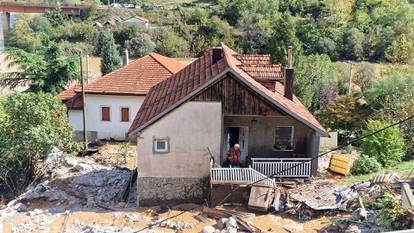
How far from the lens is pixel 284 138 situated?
21.2 meters

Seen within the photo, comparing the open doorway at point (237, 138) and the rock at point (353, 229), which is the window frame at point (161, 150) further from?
the rock at point (353, 229)

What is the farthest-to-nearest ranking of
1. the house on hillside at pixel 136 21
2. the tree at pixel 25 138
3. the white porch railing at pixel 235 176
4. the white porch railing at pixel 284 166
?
1. the house on hillside at pixel 136 21
2. the tree at pixel 25 138
3. the white porch railing at pixel 284 166
4. the white porch railing at pixel 235 176

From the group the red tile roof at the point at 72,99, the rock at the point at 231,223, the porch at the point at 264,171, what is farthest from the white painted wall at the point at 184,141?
the red tile roof at the point at 72,99

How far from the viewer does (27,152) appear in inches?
920

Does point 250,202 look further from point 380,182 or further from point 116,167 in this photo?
point 116,167

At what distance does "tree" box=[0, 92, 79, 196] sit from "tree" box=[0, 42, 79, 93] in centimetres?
1311

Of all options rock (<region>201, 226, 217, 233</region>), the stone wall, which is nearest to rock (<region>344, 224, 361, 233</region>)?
rock (<region>201, 226, 217, 233</region>)

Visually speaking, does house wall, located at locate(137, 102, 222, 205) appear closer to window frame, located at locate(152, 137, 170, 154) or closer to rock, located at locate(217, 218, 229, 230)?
window frame, located at locate(152, 137, 170, 154)

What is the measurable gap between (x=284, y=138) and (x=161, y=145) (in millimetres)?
5288

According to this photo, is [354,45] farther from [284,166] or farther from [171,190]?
[171,190]

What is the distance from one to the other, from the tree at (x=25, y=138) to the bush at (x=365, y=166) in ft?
45.5

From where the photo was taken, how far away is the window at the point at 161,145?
63.8 feet

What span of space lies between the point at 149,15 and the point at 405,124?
7808 centimetres

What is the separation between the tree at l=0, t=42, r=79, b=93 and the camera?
37031 mm
